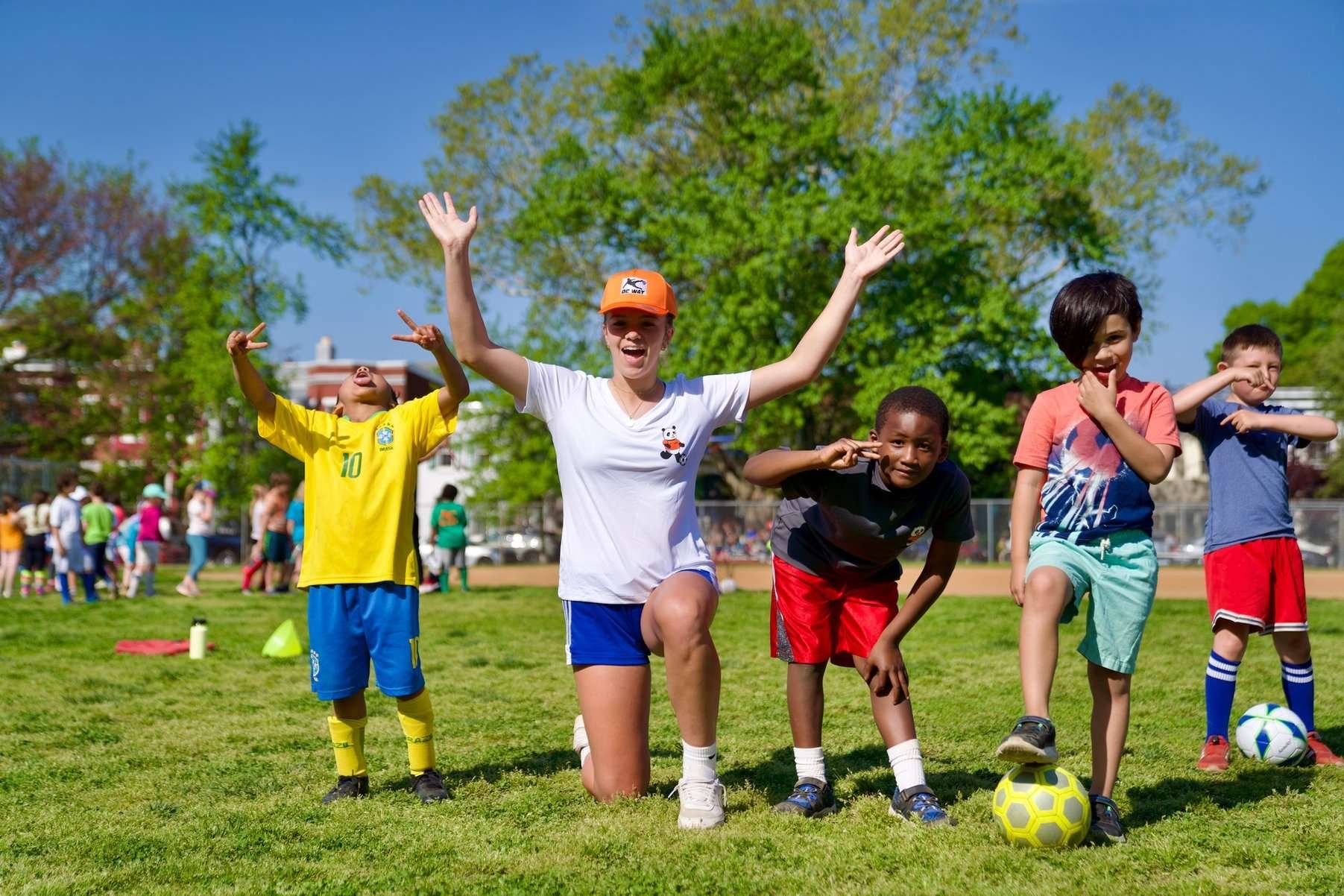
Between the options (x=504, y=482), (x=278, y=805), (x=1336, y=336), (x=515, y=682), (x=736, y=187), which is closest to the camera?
(x=278, y=805)

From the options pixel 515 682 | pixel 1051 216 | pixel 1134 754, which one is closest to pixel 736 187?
pixel 1051 216

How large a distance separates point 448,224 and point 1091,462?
8.44 feet

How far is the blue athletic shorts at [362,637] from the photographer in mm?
5055

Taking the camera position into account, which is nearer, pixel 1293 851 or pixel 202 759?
pixel 1293 851

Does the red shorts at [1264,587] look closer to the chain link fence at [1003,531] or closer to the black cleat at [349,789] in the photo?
the black cleat at [349,789]

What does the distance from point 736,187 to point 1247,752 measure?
26212mm

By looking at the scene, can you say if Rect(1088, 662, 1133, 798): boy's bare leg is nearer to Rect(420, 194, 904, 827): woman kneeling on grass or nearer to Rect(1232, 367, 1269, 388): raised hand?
Rect(420, 194, 904, 827): woman kneeling on grass

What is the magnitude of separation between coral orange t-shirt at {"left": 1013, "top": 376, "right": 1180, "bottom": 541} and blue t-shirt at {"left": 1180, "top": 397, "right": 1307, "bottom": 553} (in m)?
1.56

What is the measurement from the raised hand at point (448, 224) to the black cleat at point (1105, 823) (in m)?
3.06

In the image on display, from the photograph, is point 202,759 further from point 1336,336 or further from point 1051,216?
point 1336,336

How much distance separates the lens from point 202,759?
19.3 ft

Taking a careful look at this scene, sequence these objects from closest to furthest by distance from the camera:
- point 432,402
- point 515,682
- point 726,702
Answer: point 432,402, point 726,702, point 515,682

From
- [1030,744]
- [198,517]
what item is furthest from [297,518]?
[1030,744]

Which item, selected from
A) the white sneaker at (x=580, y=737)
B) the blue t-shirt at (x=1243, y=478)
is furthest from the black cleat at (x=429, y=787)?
the blue t-shirt at (x=1243, y=478)
